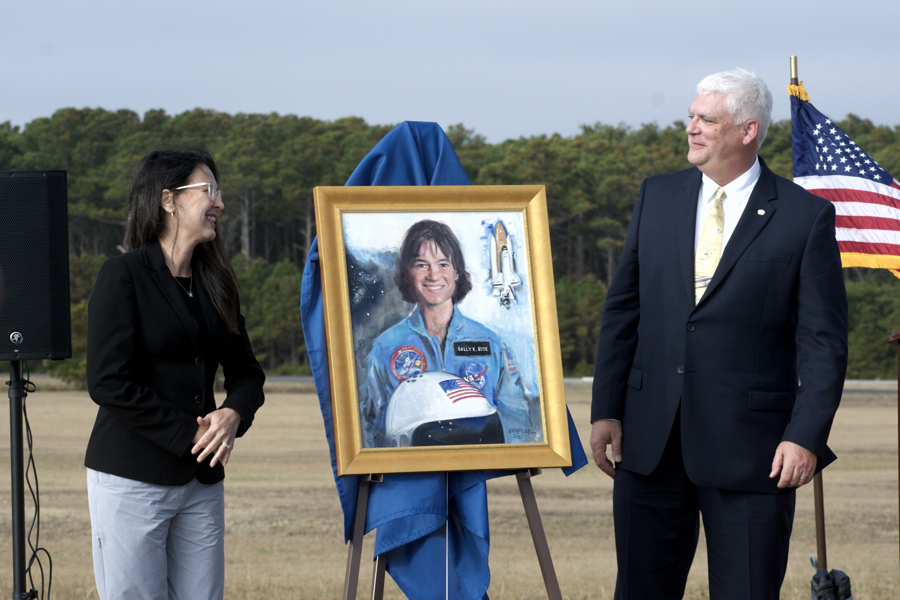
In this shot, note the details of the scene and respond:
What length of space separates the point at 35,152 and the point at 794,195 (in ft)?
165

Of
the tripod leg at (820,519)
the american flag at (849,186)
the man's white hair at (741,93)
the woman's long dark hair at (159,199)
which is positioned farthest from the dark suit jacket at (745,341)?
the american flag at (849,186)

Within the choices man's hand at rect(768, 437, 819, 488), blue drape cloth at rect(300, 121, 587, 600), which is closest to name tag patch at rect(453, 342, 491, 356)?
blue drape cloth at rect(300, 121, 587, 600)

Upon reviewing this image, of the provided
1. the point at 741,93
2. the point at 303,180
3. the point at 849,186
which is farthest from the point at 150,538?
the point at 303,180

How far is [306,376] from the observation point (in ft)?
114

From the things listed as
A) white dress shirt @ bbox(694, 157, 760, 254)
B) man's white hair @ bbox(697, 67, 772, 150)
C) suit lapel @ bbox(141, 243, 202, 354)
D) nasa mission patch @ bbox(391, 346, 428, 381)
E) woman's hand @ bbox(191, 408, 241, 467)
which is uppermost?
man's white hair @ bbox(697, 67, 772, 150)

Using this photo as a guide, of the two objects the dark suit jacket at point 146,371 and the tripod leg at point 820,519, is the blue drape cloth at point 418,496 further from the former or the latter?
the tripod leg at point 820,519

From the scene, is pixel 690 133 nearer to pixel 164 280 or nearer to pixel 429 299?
pixel 429 299

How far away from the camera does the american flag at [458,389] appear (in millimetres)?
2758

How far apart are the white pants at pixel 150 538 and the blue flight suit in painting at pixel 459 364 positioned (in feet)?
2.12

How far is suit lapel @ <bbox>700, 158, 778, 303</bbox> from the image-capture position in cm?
263

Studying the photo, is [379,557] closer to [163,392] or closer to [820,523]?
[163,392]

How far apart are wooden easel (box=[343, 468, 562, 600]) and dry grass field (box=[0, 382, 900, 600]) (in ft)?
7.12

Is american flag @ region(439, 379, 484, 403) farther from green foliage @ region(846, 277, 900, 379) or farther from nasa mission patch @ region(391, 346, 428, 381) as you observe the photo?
green foliage @ region(846, 277, 900, 379)

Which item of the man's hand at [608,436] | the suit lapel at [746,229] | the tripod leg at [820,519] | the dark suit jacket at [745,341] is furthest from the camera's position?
the tripod leg at [820,519]
